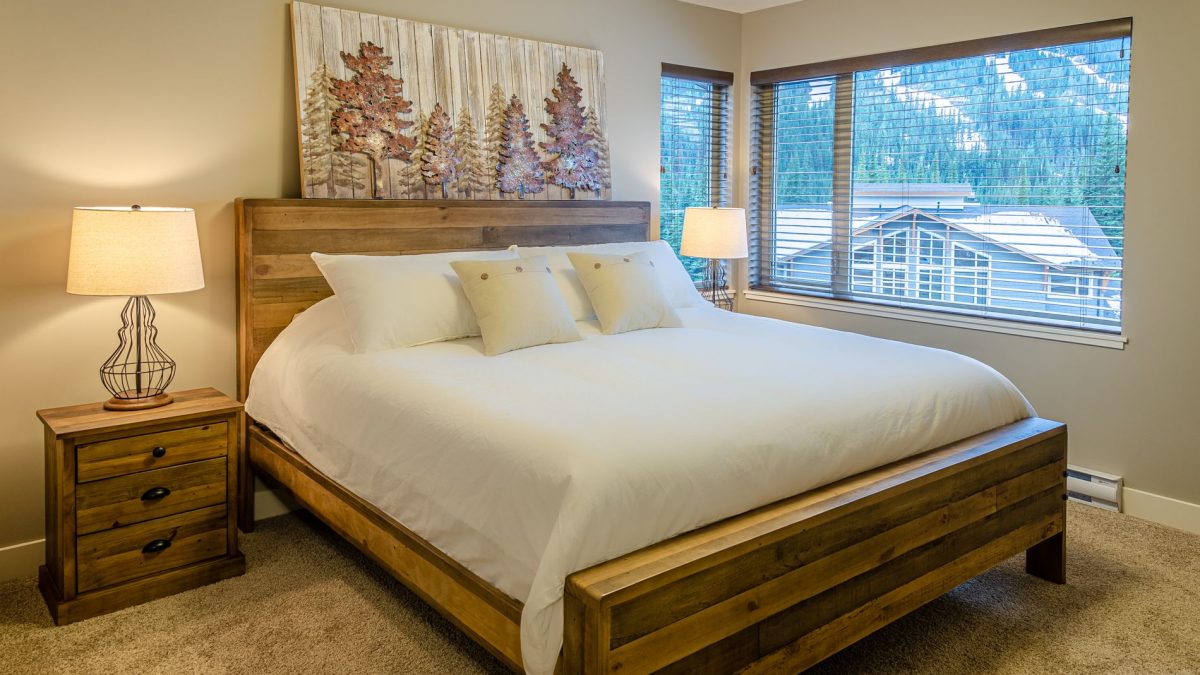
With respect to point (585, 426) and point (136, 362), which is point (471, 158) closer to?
point (136, 362)

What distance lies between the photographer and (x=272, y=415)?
10.2 feet

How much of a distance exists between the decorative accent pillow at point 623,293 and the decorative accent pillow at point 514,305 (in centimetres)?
23

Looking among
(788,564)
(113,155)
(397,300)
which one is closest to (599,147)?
(397,300)

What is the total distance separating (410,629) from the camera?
2.56m

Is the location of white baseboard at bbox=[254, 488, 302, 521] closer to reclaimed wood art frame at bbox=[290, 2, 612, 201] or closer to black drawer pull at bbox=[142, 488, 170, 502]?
black drawer pull at bbox=[142, 488, 170, 502]

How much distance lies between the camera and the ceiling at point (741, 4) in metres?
4.72

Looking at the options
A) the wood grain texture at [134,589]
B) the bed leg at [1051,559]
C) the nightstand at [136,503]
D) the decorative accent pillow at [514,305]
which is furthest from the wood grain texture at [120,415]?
the bed leg at [1051,559]

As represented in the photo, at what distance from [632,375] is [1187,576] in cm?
204

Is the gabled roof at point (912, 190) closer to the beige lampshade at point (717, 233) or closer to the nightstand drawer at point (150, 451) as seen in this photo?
the beige lampshade at point (717, 233)

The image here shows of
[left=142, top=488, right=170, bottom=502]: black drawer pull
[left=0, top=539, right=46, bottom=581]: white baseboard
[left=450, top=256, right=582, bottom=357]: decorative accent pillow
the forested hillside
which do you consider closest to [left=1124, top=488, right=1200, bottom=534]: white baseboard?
the forested hillside

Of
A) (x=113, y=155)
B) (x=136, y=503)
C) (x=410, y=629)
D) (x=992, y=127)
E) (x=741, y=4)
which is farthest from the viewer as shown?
(x=741, y=4)

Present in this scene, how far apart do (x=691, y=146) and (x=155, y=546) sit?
3406 millimetres

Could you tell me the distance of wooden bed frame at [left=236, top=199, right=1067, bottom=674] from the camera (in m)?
1.80

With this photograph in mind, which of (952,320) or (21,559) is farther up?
(952,320)
